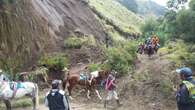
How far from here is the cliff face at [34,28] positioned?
2473 cm

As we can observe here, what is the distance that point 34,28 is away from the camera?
27.5 m

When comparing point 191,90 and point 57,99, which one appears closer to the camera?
point 191,90

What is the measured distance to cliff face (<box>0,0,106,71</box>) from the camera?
81.1ft

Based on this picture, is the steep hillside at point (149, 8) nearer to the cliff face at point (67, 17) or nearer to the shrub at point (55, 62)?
the cliff face at point (67, 17)

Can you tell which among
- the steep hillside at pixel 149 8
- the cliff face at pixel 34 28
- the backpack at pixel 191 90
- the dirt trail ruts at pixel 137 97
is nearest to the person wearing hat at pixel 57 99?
the backpack at pixel 191 90

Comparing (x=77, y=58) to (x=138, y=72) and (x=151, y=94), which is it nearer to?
(x=138, y=72)

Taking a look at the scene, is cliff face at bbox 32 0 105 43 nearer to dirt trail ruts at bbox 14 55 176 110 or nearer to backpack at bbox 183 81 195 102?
dirt trail ruts at bbox 14 55 176 110

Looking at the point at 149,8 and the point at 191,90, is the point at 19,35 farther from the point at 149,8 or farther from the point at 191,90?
the point at 149,8

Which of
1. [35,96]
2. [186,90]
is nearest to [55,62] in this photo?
[35,96]

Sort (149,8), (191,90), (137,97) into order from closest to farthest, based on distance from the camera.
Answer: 1. (191,90)
2. (137,97)
3. (149,8)

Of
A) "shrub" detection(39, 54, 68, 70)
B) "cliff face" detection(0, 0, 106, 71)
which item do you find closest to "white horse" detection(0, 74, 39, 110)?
"cliff face" detection(0, 0, 106, 71)

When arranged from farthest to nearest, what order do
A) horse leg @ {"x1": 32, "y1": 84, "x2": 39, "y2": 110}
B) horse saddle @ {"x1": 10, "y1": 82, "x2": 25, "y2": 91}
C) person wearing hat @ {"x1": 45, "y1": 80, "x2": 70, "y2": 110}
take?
horse leg @ {"x1": 32, "y1": 84, "x2": 39, "y2": 110} < horse saddle @ {"x1": 10, "y1": 82, "x2": 25, "y2": 91} < person wearing hat @ {"x1": 45, "y1": 80, "x2": 70, "y2": 110}

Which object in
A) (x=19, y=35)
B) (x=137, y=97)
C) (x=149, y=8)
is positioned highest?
(x=149, y=8)

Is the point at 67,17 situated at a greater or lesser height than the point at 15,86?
greater
